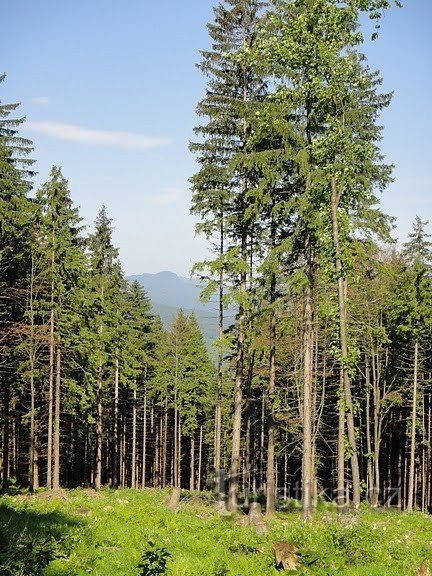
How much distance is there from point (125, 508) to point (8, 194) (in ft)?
53.1

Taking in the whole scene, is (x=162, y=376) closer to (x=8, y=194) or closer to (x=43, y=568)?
(x=8, y=194)

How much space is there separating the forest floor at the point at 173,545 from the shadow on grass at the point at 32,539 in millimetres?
20

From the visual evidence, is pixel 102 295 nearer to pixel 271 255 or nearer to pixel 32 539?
pixel 271 255

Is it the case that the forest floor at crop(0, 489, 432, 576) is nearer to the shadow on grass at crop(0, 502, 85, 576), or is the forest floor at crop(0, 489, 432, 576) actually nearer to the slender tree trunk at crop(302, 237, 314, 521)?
the shadow on grass at crop(0, 502, 85, 576)

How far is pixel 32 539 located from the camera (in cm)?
1047

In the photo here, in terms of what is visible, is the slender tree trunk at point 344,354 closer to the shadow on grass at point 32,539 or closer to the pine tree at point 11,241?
the shadow on grass at point 32,539

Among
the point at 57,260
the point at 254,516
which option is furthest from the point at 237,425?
the point at 57,260

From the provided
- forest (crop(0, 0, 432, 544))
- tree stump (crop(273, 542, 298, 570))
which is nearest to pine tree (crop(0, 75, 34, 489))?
forest (crop(0, 0, 432, 544))

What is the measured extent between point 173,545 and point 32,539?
11.0 feet

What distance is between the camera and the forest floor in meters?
9.55

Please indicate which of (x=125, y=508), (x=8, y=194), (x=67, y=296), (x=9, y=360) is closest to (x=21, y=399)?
(x=9, y=360)

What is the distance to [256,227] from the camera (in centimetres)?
2002

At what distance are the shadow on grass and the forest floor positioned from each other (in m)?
0.02

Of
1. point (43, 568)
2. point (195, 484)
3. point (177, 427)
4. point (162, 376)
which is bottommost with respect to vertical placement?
point (195, 484)
